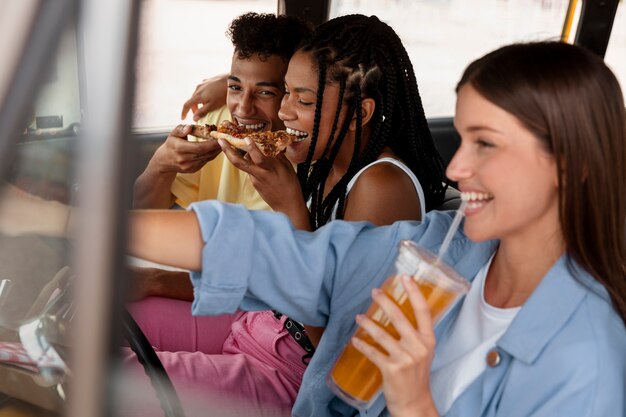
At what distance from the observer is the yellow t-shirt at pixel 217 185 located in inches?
94.6

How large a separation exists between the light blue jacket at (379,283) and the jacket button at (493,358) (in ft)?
0.03

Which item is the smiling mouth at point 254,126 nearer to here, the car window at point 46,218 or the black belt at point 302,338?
the black belt at point 302,338

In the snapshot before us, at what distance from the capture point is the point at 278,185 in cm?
192

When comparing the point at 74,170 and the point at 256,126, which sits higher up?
the point at 74,170

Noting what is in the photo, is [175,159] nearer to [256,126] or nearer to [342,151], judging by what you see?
[256,126]

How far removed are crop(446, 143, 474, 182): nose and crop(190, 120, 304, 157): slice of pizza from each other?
85 centimetres

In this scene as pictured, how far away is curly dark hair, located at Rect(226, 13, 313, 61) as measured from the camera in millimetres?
2359

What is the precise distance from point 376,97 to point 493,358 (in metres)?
0.94

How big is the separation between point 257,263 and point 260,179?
2.22 ft

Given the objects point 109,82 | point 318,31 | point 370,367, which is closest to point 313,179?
point 318,31

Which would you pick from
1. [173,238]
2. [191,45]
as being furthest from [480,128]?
[191,45]

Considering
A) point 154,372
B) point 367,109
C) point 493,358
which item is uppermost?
point 367,109

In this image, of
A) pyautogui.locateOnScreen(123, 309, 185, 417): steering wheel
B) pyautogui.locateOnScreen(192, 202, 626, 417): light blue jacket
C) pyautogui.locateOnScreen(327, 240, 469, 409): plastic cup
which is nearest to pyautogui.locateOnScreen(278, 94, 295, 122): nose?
pyautogui.locateOnScreen(192, 202, 626, 417): light blue jacket

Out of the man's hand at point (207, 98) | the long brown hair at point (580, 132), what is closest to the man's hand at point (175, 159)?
the man's hand at point (207, 98)
